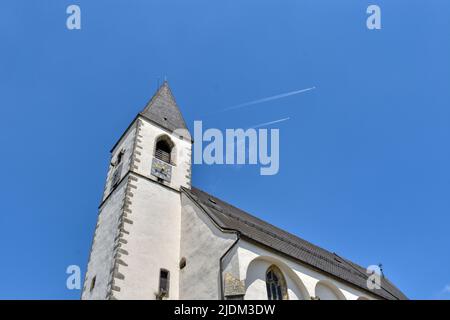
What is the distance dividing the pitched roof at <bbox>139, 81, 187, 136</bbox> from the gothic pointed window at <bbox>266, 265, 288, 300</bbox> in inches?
426

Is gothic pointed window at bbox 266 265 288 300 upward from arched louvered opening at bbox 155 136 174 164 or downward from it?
downward

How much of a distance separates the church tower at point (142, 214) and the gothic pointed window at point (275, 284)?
385 cm

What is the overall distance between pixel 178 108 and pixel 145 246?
40.7 ft

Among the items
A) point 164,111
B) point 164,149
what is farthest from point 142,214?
point 164,111

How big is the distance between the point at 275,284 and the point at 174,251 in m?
4.67

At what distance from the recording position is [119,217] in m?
18.2

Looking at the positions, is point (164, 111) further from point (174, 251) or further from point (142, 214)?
point (174, 251)

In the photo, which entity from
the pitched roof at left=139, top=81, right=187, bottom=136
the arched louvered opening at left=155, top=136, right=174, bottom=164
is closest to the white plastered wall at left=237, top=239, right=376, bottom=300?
the arched louvered opening at left=155, top=136, right=174, bottom=164

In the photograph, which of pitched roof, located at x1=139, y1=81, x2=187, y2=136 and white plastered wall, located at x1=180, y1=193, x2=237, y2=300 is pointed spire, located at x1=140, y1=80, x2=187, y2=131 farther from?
white plastered wall, located at x1=180, y1=193, x2=237, y2=300

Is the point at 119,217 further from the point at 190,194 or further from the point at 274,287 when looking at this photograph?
the point at 274,287

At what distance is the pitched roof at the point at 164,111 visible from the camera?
24.2 m

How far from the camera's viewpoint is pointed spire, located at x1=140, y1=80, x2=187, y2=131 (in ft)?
79.4

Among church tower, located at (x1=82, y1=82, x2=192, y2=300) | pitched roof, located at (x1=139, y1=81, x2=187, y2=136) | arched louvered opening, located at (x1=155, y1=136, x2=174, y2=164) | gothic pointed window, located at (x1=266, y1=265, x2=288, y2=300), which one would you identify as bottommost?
gothic pointed window, located at (x1=266, y1=265, x2=288, y2=300)
